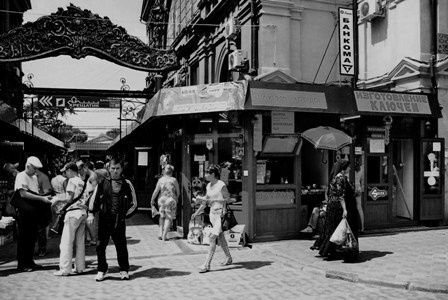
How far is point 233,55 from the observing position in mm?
16656

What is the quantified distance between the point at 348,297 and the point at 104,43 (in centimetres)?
973

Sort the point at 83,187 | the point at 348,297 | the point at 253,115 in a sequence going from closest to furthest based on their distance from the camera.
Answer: the point at 348,297
the point at 83,187
the point at 253,115

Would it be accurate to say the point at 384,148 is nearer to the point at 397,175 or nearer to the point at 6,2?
the point at 397,175

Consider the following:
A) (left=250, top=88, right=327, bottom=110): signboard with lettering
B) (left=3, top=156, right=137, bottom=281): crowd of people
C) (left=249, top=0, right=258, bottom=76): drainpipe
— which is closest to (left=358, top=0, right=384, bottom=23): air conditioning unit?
(left=249, top=0, right=258, bottom=76): drainpipe

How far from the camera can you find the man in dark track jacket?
23.5 feet

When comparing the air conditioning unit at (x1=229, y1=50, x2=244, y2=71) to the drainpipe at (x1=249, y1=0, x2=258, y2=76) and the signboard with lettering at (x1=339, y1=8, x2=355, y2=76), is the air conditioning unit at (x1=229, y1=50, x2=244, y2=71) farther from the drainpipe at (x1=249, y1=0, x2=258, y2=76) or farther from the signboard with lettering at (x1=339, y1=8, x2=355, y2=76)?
the signboard with lettering at (x1=339, y1=8, x2=355, y2=76)

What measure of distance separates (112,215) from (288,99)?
5.08 meters

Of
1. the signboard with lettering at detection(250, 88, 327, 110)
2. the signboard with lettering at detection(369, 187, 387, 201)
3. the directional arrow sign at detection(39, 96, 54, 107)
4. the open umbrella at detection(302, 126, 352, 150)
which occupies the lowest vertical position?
the signboard with lettering at detection(369, 187, 387, 201)

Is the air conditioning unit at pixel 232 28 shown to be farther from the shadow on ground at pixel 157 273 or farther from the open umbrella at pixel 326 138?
the shadow on ground at pixel 157 273

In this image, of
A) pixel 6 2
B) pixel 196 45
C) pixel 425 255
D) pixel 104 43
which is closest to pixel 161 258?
pixel 425 255

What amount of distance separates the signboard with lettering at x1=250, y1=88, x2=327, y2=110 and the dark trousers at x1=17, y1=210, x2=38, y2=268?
201 inches

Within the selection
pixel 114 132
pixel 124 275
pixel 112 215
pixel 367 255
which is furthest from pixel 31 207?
pixel 114 132

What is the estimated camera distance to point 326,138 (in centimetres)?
1047

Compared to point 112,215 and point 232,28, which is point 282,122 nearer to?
point 112,215
